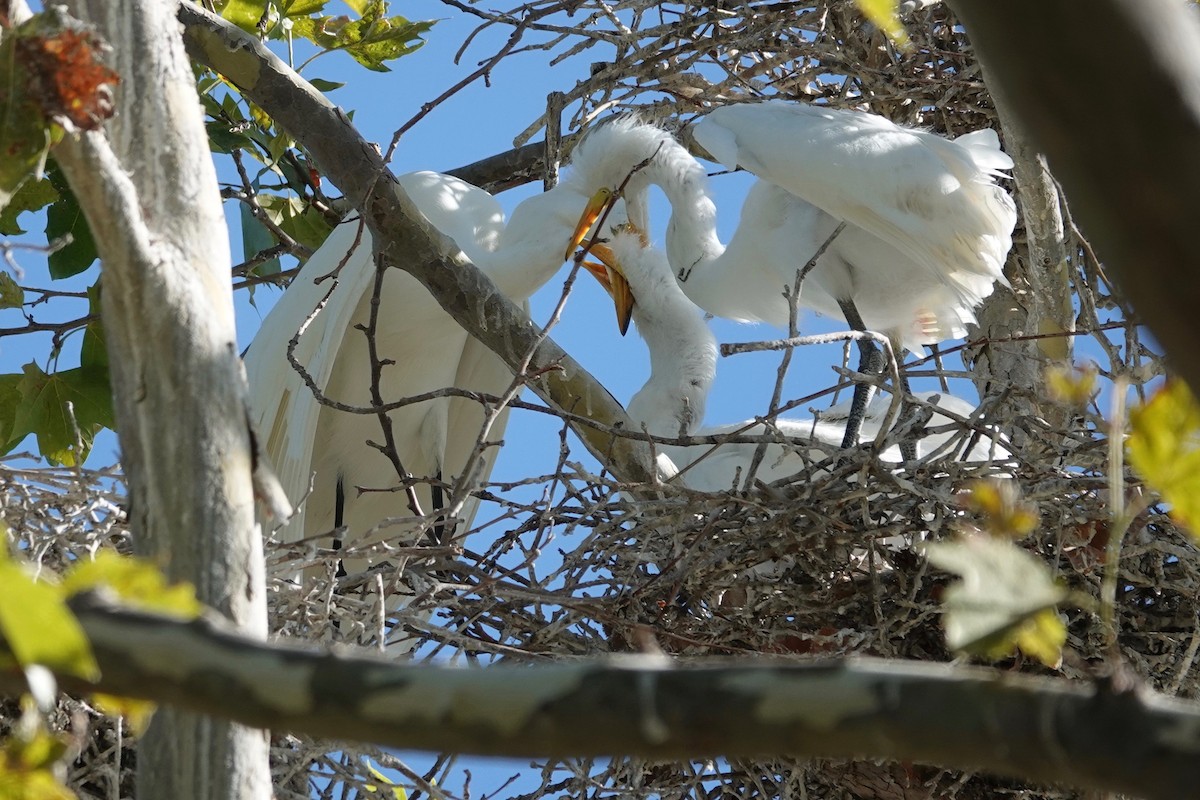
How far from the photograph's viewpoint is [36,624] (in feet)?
1.32

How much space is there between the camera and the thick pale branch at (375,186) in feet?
6.64

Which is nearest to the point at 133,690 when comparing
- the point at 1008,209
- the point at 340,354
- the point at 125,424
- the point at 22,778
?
the point at 22,778

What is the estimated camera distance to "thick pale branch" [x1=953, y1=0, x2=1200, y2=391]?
365mm

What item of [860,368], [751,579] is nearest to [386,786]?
[751,579]

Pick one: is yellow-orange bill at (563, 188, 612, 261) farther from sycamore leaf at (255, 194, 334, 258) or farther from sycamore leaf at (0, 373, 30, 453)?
sycamore leaf at (0, 373, 30, 453)

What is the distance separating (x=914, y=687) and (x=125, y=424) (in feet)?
1.93

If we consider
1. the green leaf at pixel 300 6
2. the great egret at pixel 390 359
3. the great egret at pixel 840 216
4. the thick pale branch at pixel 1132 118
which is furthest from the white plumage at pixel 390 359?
the thick pale branch at pixel 1132 118

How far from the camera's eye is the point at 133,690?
48 cm

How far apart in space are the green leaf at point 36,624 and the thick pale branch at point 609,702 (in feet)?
0.17

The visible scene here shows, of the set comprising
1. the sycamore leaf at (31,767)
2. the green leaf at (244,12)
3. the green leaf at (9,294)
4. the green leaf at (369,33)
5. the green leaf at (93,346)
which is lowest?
the sycamore leaf at (31,767)

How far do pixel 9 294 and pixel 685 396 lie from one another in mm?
1424

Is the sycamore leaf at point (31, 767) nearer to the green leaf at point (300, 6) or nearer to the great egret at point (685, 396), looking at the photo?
the great egret at point (685, 396)

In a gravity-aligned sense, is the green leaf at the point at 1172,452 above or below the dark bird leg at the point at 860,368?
below

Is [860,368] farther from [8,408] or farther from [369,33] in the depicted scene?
[8,408]
